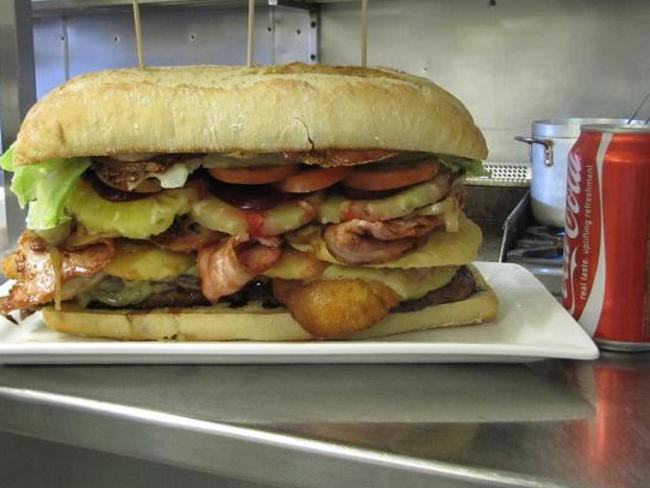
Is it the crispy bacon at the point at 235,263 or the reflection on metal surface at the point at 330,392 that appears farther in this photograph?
the crispy bacon at the point at 235,263

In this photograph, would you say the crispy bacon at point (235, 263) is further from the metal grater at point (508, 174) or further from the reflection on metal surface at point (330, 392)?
the metal grater at point (508, 174)

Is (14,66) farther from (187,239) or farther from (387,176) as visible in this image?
(387,176)

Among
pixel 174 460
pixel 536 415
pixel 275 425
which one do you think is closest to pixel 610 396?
pixel 536 415

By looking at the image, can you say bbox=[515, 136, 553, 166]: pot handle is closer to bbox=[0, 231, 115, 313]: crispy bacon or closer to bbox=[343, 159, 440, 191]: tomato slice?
bbox=[343, 159, 440, 191]: tomato slice

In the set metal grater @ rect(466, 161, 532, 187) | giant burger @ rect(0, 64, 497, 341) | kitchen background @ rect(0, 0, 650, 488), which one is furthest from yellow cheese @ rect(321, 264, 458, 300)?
kitchen background @ rect(0, 0, 650, 488)

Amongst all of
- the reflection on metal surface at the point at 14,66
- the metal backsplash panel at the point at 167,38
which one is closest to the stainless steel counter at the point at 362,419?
the reflection on metal surface at the point at 14,66

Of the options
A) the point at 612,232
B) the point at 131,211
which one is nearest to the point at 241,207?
the point at 131,211

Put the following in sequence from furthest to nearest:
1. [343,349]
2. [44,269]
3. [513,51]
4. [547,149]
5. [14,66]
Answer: [513,51] → [547,149] → [14,66] → [44,269] → [343,349]
